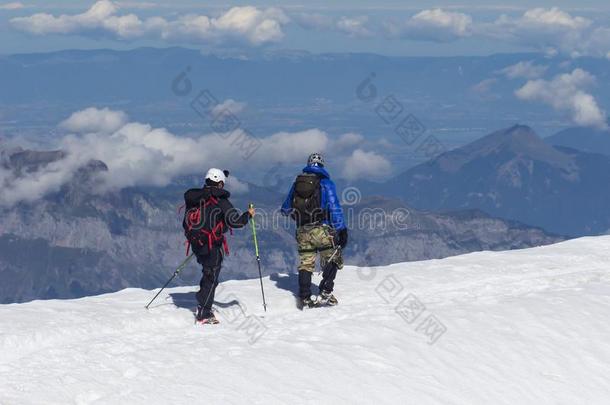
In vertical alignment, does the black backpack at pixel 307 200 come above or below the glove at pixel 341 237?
above

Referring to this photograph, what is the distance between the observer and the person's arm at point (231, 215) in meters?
16.7

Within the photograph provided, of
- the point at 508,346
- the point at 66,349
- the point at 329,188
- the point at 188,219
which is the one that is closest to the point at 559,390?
the point at 508,346

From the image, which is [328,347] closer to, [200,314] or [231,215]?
[200,314]

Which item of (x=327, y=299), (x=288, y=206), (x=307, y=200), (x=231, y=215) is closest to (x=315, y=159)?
(x=307, y=200)

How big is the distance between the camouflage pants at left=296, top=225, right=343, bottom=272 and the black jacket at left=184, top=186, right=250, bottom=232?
8.15 ft

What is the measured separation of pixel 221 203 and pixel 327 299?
4.19 metres

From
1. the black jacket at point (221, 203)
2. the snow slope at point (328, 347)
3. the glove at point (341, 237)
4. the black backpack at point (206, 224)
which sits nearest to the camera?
the snow slope at point (328, 347)

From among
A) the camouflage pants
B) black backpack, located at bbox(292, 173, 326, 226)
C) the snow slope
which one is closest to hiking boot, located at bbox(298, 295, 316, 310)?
the snow slope

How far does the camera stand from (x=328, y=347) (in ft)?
49.5

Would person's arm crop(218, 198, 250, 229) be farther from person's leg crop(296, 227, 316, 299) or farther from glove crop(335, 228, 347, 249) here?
glove crop(335, 228, 347, 249)

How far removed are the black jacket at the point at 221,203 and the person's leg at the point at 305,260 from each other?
2.48 m

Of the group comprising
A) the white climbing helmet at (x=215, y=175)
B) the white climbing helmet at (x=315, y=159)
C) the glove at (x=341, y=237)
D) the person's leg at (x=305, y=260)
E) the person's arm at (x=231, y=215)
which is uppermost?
the white climbing helmet at (x=315, y=159)

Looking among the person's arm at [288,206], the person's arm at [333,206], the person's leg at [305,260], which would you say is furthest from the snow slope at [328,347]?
the person's arm at [288,206]

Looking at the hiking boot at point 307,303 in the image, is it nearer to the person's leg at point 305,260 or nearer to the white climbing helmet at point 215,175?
the person's leg at point 305,260
